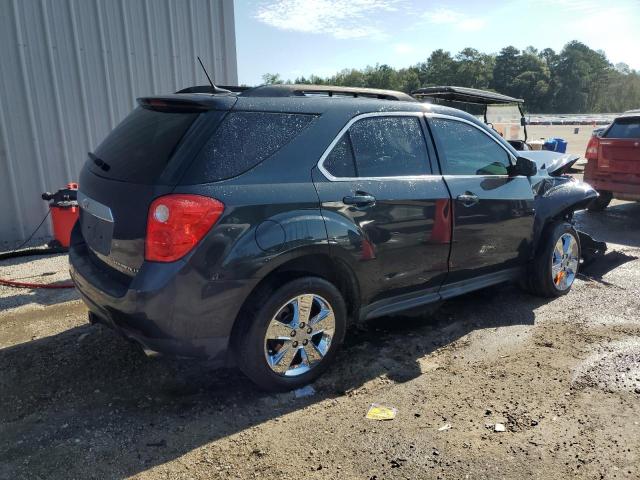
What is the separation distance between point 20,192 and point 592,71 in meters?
116

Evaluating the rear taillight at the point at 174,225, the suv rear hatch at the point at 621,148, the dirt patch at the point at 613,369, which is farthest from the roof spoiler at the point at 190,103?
the suv rear hatch at the point at 621,148

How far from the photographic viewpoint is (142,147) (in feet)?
10.1

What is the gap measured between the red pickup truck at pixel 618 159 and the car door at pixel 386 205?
605 cm

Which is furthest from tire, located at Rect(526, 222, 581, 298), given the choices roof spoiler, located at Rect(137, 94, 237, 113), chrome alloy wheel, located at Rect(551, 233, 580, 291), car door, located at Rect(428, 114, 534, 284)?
roof spoiler, located at Rect(137, 94, 237, 113)

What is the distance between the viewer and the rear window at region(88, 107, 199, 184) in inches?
114

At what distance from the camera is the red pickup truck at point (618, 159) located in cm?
821

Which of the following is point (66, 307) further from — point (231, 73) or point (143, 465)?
point (231, 73)

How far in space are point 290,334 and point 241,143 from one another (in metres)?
1.17

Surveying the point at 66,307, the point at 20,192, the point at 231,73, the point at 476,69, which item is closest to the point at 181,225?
the point at 66,307

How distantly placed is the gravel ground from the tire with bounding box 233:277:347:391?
17cm

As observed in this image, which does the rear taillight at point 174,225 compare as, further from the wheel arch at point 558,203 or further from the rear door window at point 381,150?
the wheel arch at point 558,203

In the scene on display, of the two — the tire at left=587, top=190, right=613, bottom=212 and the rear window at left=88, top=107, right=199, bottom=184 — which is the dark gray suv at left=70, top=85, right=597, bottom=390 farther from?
the tire at left=587, top=190, right=613, bottom=212

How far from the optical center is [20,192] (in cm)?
673

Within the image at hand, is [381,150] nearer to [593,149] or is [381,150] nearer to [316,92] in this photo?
[316,92]
